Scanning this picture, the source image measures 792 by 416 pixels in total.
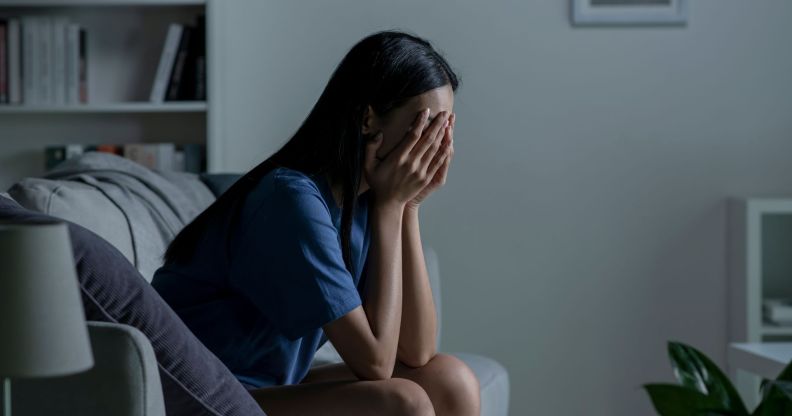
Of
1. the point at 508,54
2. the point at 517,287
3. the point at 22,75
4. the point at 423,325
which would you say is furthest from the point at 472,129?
the point at 423,325

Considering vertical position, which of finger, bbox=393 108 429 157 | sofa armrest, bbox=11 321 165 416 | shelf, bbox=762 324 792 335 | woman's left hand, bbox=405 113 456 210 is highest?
finger, bbox=393 108 429 157

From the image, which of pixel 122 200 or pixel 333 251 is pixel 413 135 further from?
pixel 122 200

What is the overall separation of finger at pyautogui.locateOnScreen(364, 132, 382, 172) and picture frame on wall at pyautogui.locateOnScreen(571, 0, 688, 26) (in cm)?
175

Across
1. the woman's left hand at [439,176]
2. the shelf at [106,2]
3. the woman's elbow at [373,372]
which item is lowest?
the woman's elbow at [373,372]

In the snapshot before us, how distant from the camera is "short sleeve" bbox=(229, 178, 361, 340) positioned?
1462mm

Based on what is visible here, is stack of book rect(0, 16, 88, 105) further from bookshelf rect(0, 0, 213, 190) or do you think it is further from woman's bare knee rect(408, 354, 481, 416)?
woman's bare knee rect(408, 354, 481, 416)

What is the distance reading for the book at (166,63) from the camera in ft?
10.1

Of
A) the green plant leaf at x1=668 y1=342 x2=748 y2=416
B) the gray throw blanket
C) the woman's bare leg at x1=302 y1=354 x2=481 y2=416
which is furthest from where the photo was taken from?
the gray throw blanket

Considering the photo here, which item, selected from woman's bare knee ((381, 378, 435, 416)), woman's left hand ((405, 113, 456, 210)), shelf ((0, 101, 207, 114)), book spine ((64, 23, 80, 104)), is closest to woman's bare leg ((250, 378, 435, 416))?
woman's bare knee ((381, 378, 435, 416))

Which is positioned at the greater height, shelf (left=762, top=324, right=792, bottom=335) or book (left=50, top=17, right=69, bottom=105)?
book (left=50, top=17, right=69, bottom=105)

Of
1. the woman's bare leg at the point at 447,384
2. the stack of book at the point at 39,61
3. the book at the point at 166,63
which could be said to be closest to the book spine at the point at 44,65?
the stack of book at the point at 39,61

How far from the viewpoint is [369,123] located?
1617mm

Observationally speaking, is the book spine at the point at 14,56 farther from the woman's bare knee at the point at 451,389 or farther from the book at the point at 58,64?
the woman's bare knee at the point at 451,389

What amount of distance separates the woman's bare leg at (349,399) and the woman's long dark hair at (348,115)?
0.27 m
